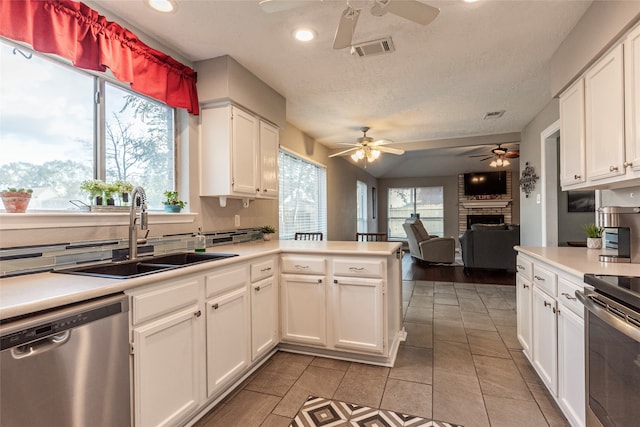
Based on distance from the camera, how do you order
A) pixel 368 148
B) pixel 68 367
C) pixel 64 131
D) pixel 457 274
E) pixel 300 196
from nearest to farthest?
pixel 68 367 → pixel 64 131 → pixel 368 148 → pixel 300 196 → pixel 457 274

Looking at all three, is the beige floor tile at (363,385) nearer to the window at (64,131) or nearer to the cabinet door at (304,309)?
the cabinet door at (304,309)

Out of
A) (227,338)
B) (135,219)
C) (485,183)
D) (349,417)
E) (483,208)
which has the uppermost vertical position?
(485,183)

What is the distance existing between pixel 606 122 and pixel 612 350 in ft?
4.53

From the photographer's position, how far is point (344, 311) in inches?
96.7

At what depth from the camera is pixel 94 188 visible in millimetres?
1884

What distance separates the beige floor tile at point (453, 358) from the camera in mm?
2336

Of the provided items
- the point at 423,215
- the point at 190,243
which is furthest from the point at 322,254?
the point at 423,215

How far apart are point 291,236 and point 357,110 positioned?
2030mm

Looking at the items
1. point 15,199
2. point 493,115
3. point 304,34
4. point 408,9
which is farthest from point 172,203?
point 493,115

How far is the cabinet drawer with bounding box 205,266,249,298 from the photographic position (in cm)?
186

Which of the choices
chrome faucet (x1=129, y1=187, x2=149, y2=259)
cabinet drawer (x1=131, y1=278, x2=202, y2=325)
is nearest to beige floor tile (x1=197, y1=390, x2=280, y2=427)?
cabinet drawer (x1=131, y1=278, x2=202, y2=325)

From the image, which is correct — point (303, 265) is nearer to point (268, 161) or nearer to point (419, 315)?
point (268, 161)

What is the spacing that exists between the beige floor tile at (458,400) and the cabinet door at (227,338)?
1.25m

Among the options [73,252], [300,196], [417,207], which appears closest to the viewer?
[73,252]
